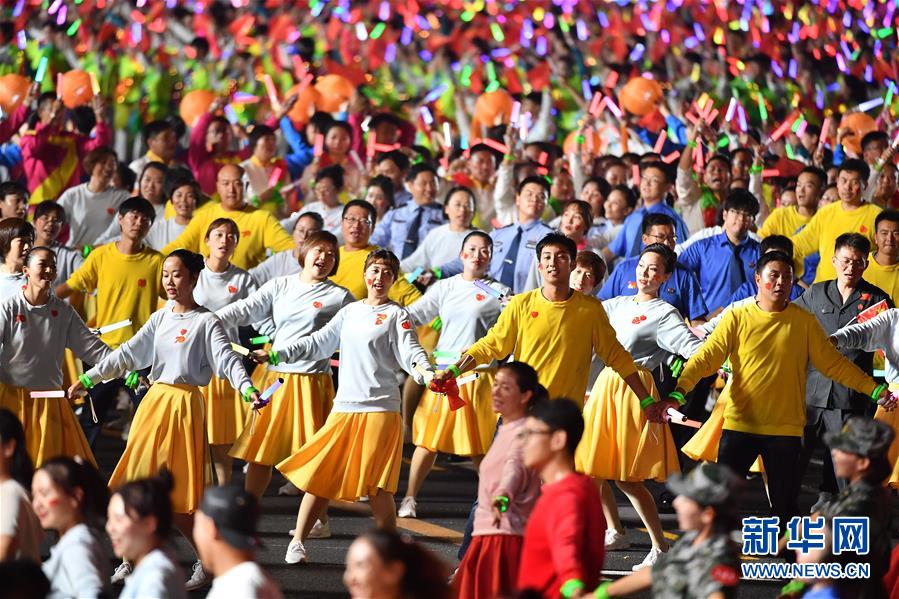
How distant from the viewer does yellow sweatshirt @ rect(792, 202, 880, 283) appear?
11.9m

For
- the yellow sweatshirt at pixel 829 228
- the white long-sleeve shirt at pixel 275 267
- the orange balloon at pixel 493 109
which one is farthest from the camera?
the orange balloon at pixel 493 109

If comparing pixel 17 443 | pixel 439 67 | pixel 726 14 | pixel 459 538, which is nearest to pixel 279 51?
pixel 439 67

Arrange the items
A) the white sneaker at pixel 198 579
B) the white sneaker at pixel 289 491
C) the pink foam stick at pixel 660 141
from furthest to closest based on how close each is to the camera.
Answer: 1. the pink foam stick at pixel 660 141
2. the white sneaker at pixel 289 491
3. the white sneaker at pixel 198 579

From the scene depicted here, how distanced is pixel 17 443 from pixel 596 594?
2491mm

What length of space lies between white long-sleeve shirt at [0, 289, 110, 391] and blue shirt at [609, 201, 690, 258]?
4.67 metres

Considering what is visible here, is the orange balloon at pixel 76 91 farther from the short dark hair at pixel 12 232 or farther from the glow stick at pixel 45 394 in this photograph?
the glow stick at pixel 45 394

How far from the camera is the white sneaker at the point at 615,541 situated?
951cm

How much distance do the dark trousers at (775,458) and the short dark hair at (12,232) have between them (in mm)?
4273

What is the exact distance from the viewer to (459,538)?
9719 mm

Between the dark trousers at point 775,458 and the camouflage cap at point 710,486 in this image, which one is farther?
the dark trousers at point 775,458

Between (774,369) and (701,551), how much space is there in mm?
3361

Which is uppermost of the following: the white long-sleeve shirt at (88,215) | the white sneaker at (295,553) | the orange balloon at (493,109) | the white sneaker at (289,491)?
the orange balloon at (493,109)

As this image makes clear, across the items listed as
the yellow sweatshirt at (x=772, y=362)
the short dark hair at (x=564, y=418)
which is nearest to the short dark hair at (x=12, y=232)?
the yellow sweatshirt at (x=772, y=362)

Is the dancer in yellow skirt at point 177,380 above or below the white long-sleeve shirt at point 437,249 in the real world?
below
